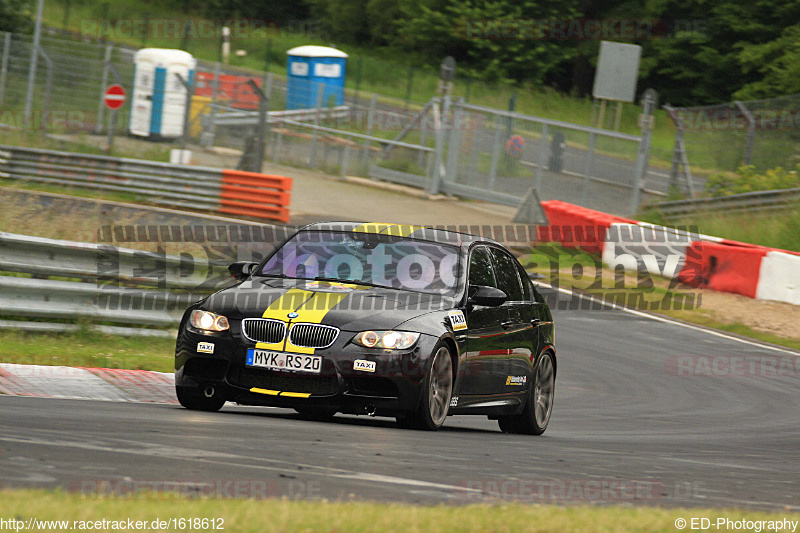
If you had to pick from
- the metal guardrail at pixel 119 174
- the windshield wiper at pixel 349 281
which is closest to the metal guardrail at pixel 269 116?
the metal guardrail at pixel 119 174

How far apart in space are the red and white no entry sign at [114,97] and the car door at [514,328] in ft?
74.7

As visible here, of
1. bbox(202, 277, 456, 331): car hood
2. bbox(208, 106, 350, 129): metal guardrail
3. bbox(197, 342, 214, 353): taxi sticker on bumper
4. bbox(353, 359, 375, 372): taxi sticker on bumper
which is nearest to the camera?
bbox(353, 359, 375, 372): taxi sticker on bumper

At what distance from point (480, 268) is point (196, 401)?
252cm

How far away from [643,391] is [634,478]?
6240 mm

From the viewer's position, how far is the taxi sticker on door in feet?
28.6

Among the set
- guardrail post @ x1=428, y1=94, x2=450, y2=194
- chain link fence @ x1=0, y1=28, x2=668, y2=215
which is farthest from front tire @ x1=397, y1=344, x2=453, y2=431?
guardrail post @ x1=428, y1=94, x2=450, y2=194

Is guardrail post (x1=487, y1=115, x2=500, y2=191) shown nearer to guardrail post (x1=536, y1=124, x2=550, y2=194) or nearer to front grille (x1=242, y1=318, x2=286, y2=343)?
guardrail post (x1=536, y1=124, x2=550, y2=194)

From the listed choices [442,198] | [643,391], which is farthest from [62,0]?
[643,391]

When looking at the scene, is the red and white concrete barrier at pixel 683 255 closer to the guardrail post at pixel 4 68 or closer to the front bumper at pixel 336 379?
the front bumper at pixel 336 379

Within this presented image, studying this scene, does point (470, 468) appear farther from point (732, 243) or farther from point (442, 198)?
point (442, 198)

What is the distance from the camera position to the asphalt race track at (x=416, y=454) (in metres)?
5.58

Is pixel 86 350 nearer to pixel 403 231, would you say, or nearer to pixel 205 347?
pixel 205 347

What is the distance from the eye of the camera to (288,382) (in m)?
8.18

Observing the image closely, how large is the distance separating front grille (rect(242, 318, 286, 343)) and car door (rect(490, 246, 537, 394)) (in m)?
2.17
